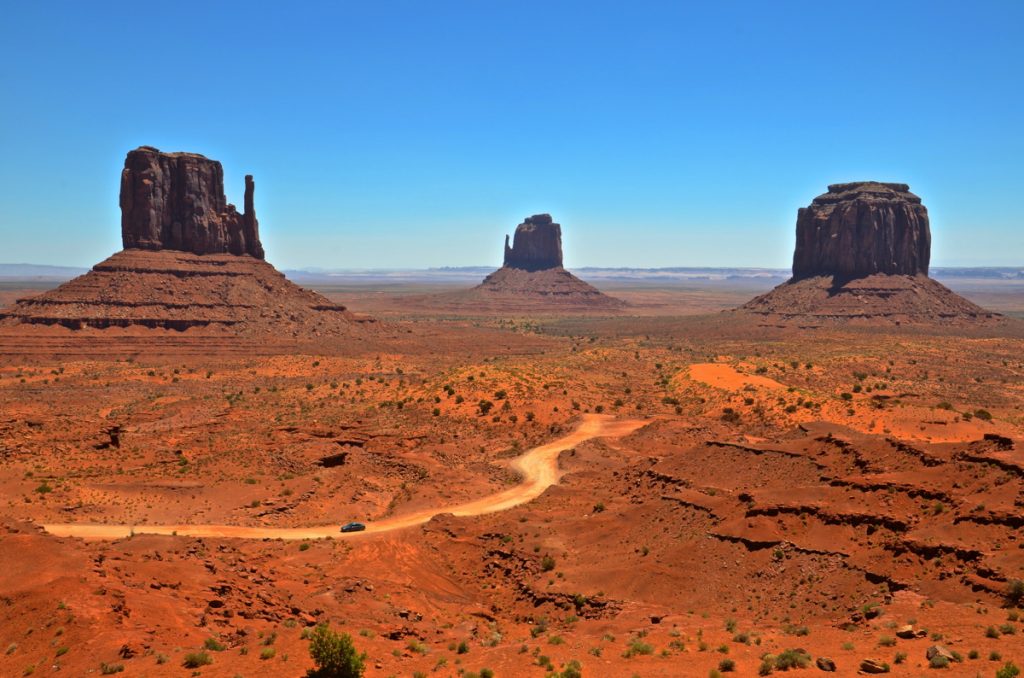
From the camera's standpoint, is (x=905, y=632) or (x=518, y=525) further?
(x=518, y=525)

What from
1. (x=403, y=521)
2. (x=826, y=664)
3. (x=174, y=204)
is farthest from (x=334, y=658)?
(x=174, y=204)

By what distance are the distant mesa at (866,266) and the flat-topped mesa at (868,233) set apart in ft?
0.61

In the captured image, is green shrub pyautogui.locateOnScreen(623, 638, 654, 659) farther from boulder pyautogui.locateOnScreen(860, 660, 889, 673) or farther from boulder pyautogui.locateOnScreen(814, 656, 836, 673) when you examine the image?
boulder pyautogui.locateOnScreen(860, 660, 889, 673)

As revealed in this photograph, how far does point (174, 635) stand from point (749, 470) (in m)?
25.9

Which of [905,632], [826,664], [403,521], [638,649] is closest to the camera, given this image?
[826,664]

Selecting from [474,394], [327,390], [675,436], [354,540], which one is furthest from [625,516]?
[327,390]

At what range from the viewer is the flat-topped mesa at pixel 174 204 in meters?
102

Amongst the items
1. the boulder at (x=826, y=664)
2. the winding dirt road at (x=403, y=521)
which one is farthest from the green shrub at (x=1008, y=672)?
the winding dirt road at (x=403, y=521)

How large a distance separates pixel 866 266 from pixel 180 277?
122 metres

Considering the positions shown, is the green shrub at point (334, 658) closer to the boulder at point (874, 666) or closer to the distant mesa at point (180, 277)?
the boulder at point (874, 666)

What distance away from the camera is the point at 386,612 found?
2503 cm

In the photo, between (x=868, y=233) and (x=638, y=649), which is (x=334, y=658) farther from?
(x=868, y=233)

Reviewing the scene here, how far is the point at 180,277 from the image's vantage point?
103 m

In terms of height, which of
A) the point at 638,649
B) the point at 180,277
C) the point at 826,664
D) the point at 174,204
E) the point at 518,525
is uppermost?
the point at 174,204
